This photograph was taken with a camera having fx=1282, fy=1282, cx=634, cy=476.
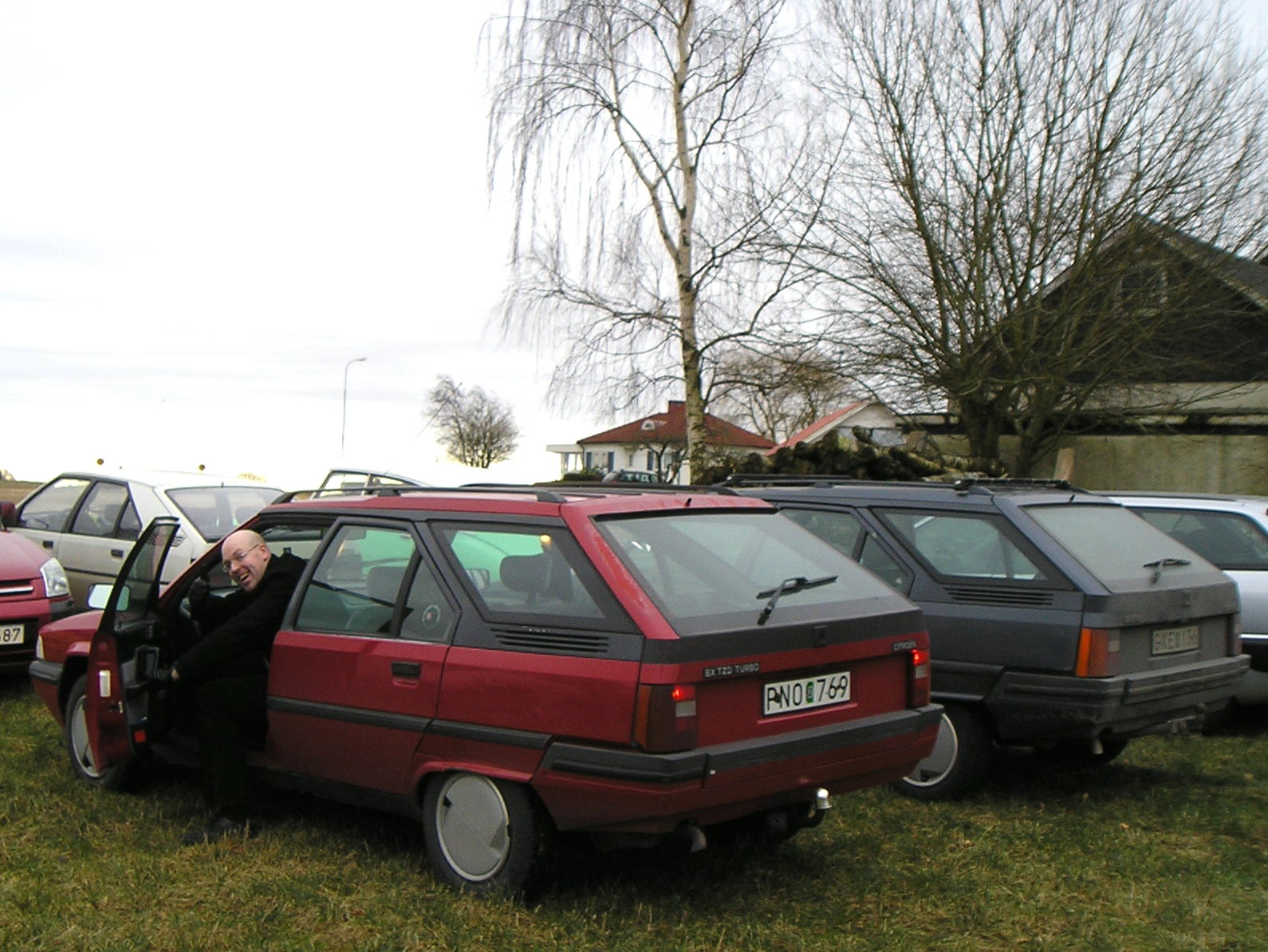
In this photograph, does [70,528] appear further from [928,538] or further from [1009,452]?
[1009,452]

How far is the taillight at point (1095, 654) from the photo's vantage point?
6102mm

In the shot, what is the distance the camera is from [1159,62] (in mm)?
20984

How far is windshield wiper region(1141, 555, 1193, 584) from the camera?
21.4 ft

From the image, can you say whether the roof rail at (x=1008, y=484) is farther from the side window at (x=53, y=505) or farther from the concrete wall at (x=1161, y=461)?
the concrete wall at (x=1161, y=461)

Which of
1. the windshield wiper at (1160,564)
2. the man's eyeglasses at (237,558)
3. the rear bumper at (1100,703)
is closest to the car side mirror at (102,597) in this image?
the man's eyeglasses at (237,558)

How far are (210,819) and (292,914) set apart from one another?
3.99 ft

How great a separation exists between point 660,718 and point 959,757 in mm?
2777

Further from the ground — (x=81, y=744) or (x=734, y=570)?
(x=734, y=570)

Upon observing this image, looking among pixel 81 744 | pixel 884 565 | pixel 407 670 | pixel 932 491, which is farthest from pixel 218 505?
pixel 407 670

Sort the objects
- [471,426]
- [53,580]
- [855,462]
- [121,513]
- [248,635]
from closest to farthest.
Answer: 1. [248,635]
2. [53,580]
3. [121,513]
4. [855,462]
5. [471,426]

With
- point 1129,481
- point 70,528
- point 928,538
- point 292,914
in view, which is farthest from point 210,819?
point 1129,481

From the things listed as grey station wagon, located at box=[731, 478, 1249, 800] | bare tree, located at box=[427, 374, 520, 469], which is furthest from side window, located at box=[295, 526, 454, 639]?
bare tree, located at box=[427, 374, 520, 469]

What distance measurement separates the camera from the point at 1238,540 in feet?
29.2

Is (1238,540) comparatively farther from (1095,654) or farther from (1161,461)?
(1161,461)
